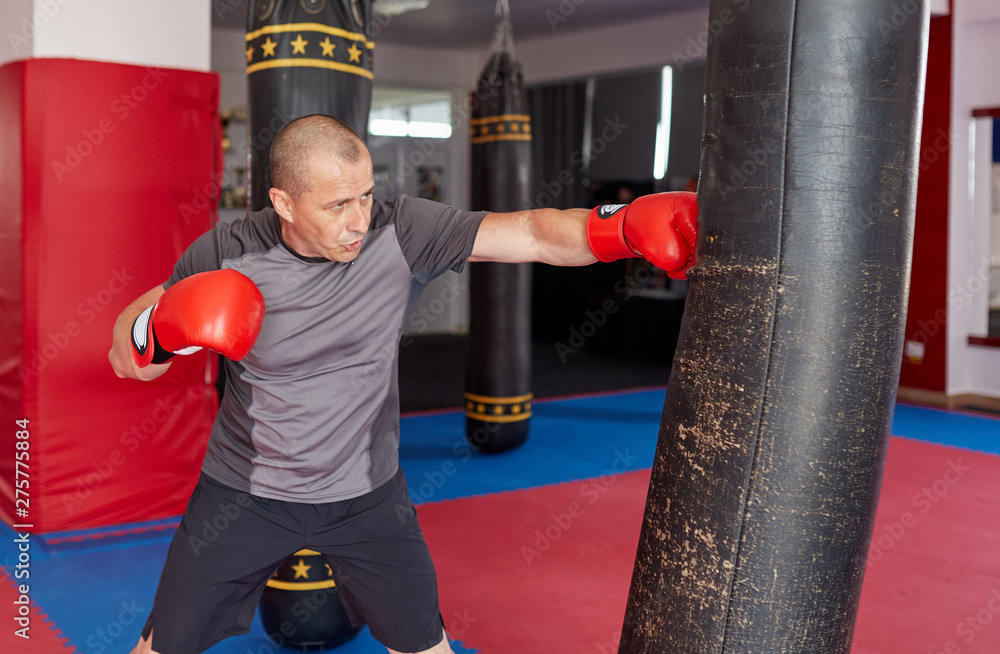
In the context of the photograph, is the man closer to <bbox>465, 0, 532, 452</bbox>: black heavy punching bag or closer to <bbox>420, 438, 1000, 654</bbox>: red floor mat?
<bbox>420, 438, 1000, 654</bbox>: red floor mat

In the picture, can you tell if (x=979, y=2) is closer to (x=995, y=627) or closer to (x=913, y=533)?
(x=913, y=533)

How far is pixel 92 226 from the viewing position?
140 inches

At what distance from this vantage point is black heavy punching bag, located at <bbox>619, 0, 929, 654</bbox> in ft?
3.84

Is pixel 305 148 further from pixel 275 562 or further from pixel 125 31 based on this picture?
pixel 125 31

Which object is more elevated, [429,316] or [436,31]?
[436,31]

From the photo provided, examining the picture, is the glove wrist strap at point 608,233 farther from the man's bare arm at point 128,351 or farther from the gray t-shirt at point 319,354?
the man's bare arm at point 128,351

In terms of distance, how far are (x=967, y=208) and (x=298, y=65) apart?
5720 mm

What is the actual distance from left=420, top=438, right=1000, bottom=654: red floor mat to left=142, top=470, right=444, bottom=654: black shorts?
3.03ft

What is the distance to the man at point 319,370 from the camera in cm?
169

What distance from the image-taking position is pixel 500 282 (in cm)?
501

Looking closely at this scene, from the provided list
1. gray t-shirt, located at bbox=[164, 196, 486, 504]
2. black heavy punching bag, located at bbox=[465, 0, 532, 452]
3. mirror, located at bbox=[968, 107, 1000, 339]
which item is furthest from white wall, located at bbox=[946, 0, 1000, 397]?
gray t-shirt, located at bbox=[164, 196, 486, 504]

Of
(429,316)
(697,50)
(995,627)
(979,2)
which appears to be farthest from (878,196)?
(429,316)

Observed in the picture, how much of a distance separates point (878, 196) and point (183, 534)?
1378 millimetres

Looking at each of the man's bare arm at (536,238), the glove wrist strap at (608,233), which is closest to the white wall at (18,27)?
the man's bare arm at (536,238)
